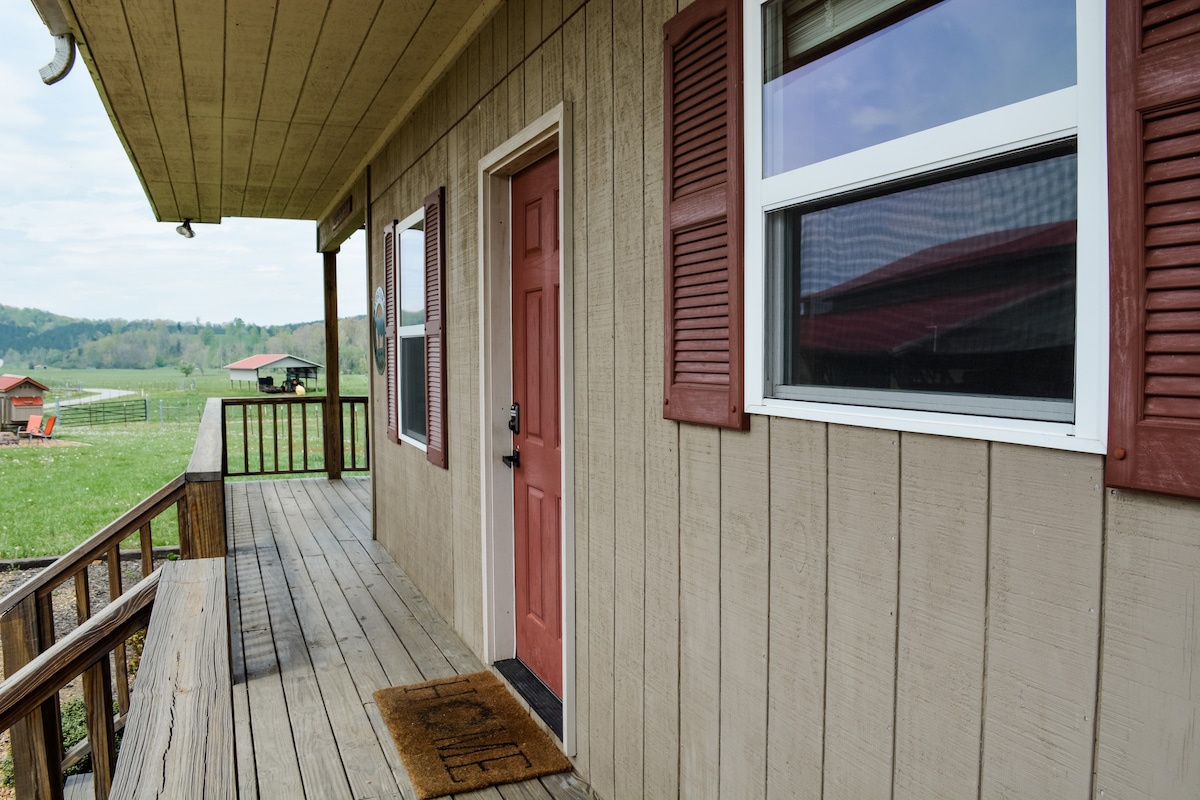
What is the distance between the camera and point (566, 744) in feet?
7.88

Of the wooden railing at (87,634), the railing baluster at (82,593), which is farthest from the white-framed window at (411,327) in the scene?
the railing baluster at (82,593)

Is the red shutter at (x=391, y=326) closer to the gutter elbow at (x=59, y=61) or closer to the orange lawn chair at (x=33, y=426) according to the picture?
the gutter elbow at (x=59, y=61)

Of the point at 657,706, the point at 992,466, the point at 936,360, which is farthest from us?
the point at 657,706

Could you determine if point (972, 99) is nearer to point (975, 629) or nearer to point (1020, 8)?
point (1020, 8)

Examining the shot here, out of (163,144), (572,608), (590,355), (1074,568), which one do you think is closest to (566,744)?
(572,608)

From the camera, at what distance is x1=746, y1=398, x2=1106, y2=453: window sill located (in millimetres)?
934

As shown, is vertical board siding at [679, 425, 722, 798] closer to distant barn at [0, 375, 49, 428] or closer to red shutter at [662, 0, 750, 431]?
red shutter at [662, 0, 750, 431]

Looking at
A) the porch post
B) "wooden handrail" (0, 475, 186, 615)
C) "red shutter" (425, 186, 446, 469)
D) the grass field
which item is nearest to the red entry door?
"red shutter" (425, 186, 446, 469)

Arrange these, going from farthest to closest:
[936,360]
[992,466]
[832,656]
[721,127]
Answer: [721,127] → [832,656] → [936,360] → [992,466]

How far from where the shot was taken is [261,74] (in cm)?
361

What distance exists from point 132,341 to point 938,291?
99.6 ft

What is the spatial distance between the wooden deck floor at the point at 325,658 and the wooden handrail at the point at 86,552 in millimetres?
720

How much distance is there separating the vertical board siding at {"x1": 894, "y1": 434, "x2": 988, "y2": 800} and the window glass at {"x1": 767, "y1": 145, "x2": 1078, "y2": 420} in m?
0.10

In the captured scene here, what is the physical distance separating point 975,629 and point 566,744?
164 cm
